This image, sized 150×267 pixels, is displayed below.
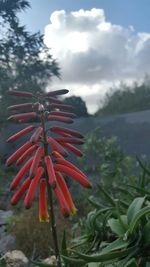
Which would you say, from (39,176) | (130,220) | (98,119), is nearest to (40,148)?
(39,176)

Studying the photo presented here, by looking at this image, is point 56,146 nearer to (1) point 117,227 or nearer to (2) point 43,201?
(2) point 43,201

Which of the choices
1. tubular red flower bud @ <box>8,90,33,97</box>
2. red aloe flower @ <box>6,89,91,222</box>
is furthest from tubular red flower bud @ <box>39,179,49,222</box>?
tubular red flower bud @ <box>8,90,33,97</box>

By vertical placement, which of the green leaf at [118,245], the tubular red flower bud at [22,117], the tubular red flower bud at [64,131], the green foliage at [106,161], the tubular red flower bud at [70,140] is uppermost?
the tubular red flower bud at [22,117]

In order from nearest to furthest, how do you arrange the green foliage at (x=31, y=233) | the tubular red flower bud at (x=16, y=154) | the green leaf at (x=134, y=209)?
the green leaf at (x=134, y=209)
the tubular red flower bud at (x=16, y=154)
the green foliage at (x=31, y=233)

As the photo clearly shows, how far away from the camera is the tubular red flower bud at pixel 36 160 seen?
2145 millimetres

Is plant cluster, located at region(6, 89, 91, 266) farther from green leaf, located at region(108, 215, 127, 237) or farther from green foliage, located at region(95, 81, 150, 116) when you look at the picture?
green foliage, located at region(95, 81, 150, 116)

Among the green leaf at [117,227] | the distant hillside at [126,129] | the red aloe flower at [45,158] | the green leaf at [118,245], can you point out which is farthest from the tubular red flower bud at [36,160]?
the distant hillside at [126,129]

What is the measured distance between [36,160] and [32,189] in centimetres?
12

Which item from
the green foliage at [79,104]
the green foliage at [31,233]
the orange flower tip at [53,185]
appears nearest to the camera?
the orange flower tip at [53,185]

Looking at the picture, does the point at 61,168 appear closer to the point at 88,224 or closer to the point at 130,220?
the point at 88,224

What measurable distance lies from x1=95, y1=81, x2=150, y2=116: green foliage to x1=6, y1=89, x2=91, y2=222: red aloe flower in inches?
605

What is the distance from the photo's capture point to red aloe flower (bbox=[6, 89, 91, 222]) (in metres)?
2.17

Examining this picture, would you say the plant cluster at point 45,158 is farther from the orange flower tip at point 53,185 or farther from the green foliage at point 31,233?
the green foliage at point 31,233

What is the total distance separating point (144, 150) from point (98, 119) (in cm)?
197
